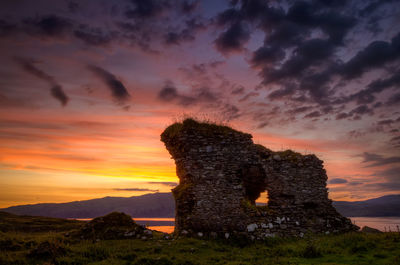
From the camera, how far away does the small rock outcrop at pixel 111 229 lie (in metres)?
11.9

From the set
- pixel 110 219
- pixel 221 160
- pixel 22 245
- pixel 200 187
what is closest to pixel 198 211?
pixel 200 187

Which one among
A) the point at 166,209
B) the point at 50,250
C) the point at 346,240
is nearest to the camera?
the point at 50,250

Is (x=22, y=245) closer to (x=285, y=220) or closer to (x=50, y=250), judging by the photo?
(x=50, y=250)

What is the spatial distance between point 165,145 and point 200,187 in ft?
13.1

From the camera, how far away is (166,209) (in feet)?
526

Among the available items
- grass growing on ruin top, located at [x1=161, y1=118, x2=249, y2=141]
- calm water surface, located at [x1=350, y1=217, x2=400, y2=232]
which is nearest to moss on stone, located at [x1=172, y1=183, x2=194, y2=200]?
grass growing on ruin top, located at [x1=161, y1=118, x2=249, y2=141]

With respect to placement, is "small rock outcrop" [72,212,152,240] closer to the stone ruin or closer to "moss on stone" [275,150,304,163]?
the stone ruin

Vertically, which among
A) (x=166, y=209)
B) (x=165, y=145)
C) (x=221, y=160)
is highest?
(x=165, y=145)

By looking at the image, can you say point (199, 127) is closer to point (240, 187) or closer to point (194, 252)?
point (240, 187)

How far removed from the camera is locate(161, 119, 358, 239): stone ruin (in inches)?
507

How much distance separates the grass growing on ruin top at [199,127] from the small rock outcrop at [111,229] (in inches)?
210

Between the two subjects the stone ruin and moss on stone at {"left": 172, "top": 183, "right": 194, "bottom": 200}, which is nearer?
the stone ruin

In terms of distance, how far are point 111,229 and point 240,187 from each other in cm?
688

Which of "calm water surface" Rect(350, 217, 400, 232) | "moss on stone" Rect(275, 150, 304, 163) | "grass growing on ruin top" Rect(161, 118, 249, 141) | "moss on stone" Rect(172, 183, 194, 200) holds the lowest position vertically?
A: "calm water surface" Rect(350, 217, 400, 232)
